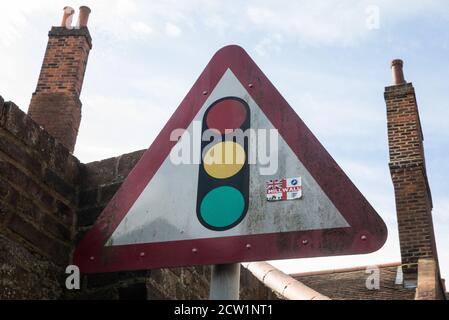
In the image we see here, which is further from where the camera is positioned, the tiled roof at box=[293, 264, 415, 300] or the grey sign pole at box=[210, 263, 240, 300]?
the tiled roof at box=[293, 264, 415, 300]

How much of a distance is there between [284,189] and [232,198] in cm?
19

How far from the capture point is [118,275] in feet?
9.70

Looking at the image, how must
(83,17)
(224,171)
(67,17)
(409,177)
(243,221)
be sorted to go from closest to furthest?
1. (243,221)
2. (224,171)
3. (83,17)
4. (67,17)
5. (409,177)

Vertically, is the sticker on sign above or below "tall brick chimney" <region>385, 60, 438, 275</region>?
below

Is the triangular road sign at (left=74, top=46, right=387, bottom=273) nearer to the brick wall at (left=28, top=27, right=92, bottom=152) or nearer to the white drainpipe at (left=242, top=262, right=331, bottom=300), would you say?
the white drainpipe at (left=242, top=262, right=331, bottom=300)

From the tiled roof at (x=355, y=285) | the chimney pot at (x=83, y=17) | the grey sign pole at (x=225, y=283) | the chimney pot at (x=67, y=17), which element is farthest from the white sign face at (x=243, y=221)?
the chimney pot at (x=67, y=17)

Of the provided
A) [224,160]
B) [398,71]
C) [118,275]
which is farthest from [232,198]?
[398,71]

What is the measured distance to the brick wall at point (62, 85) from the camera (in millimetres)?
9672

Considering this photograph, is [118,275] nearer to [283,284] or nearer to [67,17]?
[283,284]

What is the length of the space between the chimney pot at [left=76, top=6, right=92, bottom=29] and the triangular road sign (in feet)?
30.5

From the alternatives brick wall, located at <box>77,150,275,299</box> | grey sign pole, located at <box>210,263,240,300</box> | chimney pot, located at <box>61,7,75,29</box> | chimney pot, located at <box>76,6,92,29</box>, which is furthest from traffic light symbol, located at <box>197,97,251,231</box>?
chimney pot, located at <box>61,7,75,29</box>

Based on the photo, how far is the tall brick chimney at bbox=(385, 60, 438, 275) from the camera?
11562mm

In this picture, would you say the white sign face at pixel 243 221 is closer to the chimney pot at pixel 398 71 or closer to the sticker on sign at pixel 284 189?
the sticker on sign at pixel 284 189
